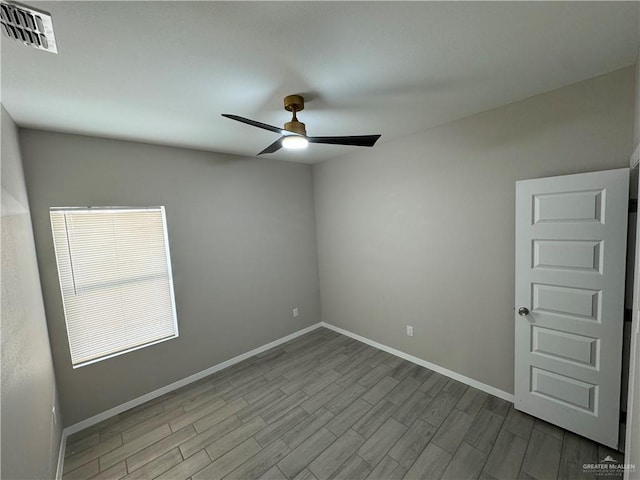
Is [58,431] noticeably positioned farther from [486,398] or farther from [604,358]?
[604,358]

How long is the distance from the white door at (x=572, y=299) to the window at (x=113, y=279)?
3.47 meters

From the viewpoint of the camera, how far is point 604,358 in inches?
73.0

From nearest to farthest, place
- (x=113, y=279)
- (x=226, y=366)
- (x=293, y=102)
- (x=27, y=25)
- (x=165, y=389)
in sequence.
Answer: (x=27, y=25), (x=293, y=102), (x=113, y=279), (x=165, y=389), (x=226, y=366)

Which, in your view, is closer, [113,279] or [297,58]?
[297,58]

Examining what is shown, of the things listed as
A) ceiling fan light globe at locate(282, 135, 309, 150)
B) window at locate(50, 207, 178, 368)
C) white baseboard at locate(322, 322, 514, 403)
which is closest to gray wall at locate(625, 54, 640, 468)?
white baseboard at locate(322, 322, 514, 403)

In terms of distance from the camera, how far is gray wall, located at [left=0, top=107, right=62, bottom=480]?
1.07 meters

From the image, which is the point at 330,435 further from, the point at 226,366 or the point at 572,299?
the point at 572,299

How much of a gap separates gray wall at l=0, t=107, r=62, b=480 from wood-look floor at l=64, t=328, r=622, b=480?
61cm

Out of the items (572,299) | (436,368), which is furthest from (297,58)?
(436,368)

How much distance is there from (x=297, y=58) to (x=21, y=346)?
211cm

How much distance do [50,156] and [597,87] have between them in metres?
4.31

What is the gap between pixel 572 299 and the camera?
1958 mm

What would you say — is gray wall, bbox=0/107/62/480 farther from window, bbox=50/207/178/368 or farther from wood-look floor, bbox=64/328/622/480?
wood-look floor, bbox=64/328/622/480

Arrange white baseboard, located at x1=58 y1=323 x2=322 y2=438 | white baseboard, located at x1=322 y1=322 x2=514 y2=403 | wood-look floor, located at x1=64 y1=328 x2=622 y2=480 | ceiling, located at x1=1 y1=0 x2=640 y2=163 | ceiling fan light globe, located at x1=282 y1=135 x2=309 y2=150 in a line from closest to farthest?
ceiling, located at x1=1 y1=0 x2=640 y2=163 < ceiling fan light globe, located at x1=282 y1=135 x2=309 y2=150 < wood-look floor, located at x1=64 y1=328 x2=622 y2=480 < white baseboard, located at x1=58 y1=323 x2=322 y2=438 < white baseboard, located at x1=322 y1=322 x2=514 y2=403
